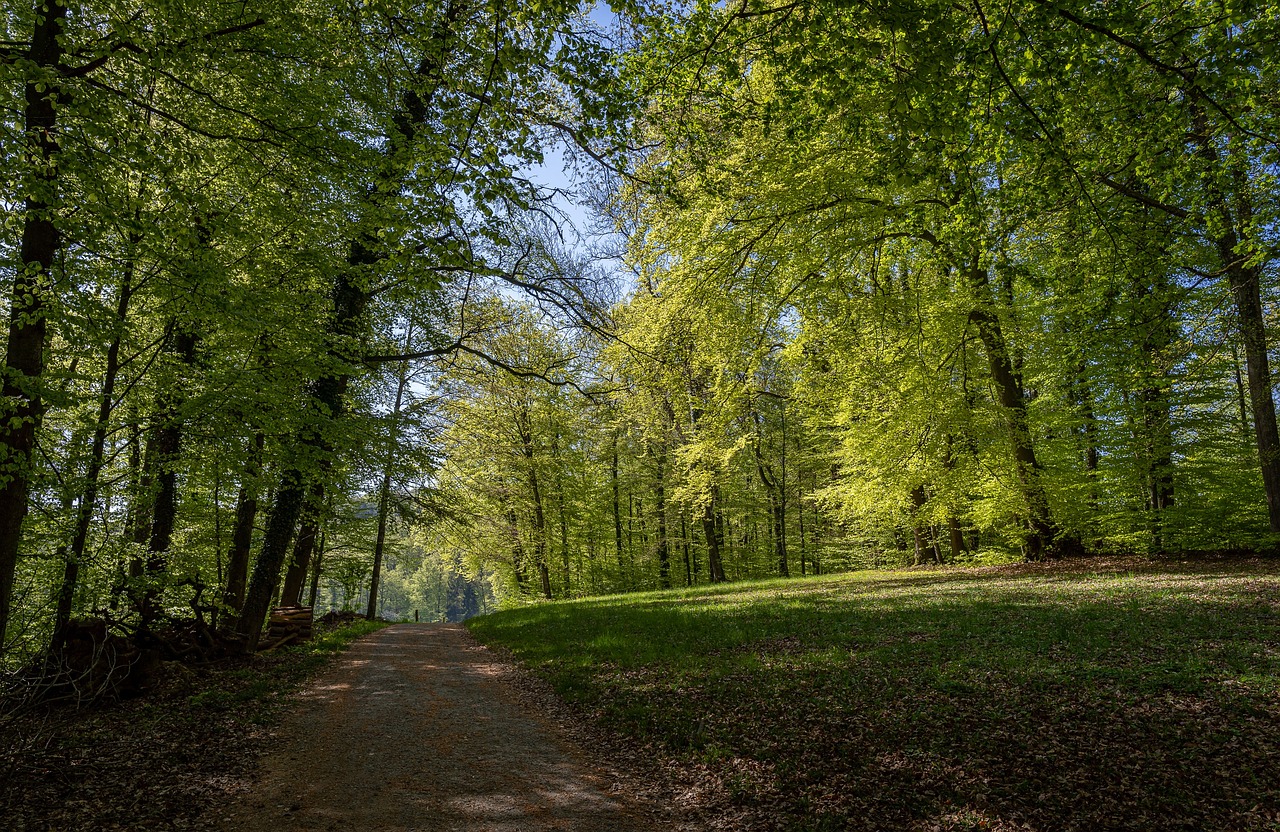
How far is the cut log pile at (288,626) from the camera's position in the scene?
12570 millimetres

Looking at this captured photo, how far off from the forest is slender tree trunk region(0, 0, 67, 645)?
0.05 m

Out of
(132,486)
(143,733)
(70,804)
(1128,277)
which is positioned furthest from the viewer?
(1128,277)

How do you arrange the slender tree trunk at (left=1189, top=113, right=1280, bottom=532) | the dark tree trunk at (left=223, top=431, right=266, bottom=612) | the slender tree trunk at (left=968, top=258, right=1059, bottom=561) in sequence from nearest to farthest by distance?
the slender tree trunk at (left=1189, top=113, right=1280, bottom=532)
the dark tree trunk at (left=223, top=431, right=266, bottom=612)
the slender tree trunk at (left=968, top=258, right=1059, bottom=561)

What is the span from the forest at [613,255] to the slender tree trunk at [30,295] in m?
0.05

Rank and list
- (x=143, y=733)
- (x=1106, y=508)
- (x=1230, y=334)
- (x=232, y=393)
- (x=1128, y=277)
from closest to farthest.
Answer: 1. (x=143, y=733)
2. (x=232, y=393)
3. (x=1128, y=277)
4. (x=1230, y=334)
5. (x=1106, y=508)

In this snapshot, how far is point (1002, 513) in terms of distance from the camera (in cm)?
1588

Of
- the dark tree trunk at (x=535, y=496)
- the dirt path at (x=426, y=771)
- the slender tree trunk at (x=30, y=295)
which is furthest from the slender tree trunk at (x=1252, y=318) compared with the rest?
the dark tree trunk at (x=535, y=496)

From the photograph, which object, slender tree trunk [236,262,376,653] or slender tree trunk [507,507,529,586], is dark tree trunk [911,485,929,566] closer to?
slender tree trunk [507,507,529,586]

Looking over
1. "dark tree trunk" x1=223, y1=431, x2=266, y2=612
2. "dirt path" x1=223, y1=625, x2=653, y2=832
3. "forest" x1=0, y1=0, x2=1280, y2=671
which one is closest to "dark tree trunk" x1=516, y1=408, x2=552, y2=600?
"forest" x1=0, y1=0, x2=1280, y2=671

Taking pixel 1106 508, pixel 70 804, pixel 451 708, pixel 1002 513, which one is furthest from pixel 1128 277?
pixel 70 804

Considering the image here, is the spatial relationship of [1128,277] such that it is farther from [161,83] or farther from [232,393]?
[161,83]

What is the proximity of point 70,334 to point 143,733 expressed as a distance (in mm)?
4258

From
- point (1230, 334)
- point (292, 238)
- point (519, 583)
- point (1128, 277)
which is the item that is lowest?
point (519, 583)

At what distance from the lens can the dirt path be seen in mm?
4695
